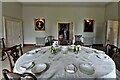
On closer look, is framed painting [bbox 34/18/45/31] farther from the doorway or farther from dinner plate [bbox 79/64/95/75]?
dinner plate [bbox 79/64/95/75]

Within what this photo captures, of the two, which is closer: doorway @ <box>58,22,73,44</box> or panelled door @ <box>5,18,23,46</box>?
panelled door @ <box>5,18,23,46</box>

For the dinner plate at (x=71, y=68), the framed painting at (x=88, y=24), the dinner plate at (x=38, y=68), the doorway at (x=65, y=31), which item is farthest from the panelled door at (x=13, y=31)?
the dinner plate at (x=71, y=68)

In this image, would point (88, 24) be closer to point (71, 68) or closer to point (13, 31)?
point (13, 31)

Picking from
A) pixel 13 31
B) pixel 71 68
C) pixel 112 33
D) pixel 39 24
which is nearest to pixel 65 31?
pixel 39 24

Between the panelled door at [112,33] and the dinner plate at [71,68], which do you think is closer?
the dinner plate at [71,68]

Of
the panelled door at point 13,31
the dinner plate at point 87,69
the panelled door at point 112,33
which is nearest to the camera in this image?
the dinner plate at point 87,69

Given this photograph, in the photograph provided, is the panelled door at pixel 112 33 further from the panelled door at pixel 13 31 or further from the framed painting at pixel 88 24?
the panelled door at pixel 13 31

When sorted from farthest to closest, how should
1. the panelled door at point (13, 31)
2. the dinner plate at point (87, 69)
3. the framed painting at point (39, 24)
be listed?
the framed painting at point (39, 24), the panelled door at point (13, 31), the dinner plate at point (87, 69)

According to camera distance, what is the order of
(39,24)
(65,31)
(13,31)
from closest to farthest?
(13,31)
(39,24)
(65,31)

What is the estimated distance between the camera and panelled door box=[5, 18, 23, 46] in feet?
22.7

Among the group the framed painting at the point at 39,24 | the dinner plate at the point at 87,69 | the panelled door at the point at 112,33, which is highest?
the framed painting at the point at 39,24

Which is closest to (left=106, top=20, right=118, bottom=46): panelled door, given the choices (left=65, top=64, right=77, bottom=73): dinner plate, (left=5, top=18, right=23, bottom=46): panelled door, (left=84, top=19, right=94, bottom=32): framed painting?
(left=84, top=19, right=94, bottom=32): framed painting

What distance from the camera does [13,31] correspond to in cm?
782

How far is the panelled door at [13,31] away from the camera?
692cm
